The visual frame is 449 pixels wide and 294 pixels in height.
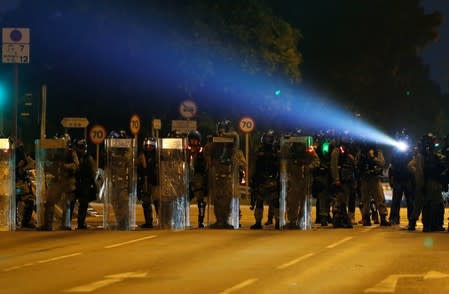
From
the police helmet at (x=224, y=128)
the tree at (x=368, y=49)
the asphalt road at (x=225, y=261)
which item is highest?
the tree at (x=368, y=49)

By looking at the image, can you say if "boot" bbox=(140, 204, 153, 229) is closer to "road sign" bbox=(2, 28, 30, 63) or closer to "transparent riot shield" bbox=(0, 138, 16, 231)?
"transparent riot shield" bbox=(0, 138, 16, 231)

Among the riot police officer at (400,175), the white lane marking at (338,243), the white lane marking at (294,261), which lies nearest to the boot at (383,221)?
the riot police officer at (400,175)

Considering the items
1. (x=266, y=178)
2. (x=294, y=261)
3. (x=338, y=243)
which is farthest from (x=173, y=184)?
(x=294, y=261)

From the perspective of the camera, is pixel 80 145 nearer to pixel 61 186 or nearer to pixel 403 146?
pixel 61 186

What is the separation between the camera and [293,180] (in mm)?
19922

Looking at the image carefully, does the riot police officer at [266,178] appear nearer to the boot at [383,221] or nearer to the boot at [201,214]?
the boot at [201,214]

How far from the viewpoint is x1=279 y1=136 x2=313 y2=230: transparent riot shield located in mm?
19812

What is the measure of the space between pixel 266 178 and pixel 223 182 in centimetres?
94

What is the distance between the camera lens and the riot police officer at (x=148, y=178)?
20609 millimetres

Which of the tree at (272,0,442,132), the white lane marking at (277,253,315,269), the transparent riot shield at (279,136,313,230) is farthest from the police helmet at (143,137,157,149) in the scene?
the tree at (272,0,442,132)

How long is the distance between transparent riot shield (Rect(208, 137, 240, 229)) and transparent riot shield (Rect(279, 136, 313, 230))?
1027 millimetres

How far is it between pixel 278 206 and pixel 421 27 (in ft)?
151

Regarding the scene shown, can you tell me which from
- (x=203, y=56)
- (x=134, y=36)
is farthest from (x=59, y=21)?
(x=203, y=56)

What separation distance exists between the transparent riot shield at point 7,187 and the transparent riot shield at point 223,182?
4.18 metres
